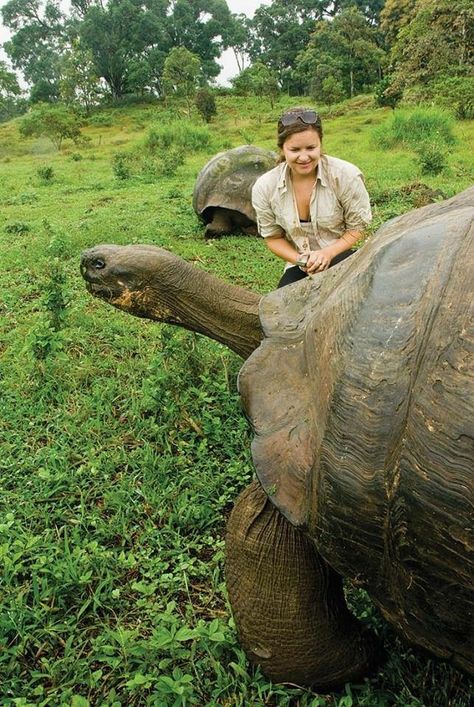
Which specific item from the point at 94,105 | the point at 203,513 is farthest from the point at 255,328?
the point at 94,105

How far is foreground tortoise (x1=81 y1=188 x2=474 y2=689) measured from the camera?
1.14 metres

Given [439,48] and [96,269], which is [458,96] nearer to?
[439,48]

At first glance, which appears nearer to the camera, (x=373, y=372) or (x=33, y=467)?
(x=373, y=372)

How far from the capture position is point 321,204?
2.94 m

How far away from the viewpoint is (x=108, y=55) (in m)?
43.1

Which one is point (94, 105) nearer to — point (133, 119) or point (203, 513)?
point (133, 119)

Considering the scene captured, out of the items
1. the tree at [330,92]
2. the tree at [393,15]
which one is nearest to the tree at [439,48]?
the tree at [330,92]

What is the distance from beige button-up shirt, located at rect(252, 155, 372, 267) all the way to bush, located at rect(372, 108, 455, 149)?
10.6 metres

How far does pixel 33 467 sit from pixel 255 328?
1183 millimetres

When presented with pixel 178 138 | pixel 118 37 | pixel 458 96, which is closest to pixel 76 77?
pixel 118 37

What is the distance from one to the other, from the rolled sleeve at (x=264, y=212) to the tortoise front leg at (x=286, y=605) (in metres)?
1.74

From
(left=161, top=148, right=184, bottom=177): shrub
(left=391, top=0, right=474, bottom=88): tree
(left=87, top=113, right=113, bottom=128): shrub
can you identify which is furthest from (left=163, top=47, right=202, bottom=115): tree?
(left=161, top=148, right=184, bottom=177): shrub

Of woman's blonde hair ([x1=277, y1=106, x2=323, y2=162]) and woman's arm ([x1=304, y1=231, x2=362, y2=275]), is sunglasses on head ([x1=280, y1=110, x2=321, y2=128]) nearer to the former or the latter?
woman's blonde hair ([x1=277, y1=106, x2=323, y2=162])

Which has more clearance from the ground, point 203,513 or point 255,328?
point 255,328
